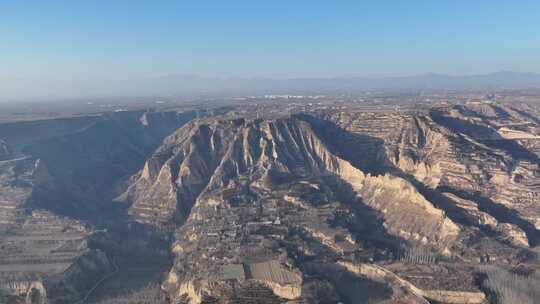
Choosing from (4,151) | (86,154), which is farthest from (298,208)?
(4,151)

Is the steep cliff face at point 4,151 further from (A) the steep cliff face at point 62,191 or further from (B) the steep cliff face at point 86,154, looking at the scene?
(B) the steep cliff face at point 86,154

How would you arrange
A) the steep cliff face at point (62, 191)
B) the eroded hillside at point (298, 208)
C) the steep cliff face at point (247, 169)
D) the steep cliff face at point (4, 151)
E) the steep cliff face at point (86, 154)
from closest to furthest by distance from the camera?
the eroded hillside at point (298, 208)
the steep cliff face at point (62, 191)
the steep cliff face at point (247, 169)
the steep cliff face at point (86, 154)
the steep cliff face at point (4, 151)

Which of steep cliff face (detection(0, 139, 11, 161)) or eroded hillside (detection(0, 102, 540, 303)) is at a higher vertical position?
steep cliff face (detection(0, 139, 11, 161))

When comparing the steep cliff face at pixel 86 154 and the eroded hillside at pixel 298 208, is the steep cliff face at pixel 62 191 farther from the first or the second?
the eroded hillside at pixel 298 208

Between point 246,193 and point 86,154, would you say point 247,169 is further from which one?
point 86,154

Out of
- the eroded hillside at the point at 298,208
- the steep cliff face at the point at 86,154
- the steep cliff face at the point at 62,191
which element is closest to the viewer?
the eroded hillside at the point at 298,208

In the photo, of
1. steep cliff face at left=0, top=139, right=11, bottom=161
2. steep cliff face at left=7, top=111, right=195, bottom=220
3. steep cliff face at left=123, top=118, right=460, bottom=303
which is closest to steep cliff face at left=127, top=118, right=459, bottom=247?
steep cliff face at left=123, top=118, right=460, bottom=303

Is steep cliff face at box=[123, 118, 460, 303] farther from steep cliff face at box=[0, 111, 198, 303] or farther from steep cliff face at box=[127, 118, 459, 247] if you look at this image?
steep cliff face at box=[0, 111, 198, 303]

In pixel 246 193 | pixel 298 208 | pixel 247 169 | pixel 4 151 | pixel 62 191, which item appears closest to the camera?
pixel 298 208

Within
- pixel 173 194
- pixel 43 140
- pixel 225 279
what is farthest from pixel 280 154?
pixel 43 140

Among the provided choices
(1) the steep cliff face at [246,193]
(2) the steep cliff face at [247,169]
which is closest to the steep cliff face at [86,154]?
(1) the steep cliff face at [246,193]

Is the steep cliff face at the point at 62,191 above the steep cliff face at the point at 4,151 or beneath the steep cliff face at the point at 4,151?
beneath

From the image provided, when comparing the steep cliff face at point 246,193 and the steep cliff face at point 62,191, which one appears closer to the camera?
the steep cliff face at point 62,191

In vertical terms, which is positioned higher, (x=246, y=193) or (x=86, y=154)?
(x=86, y=154)
